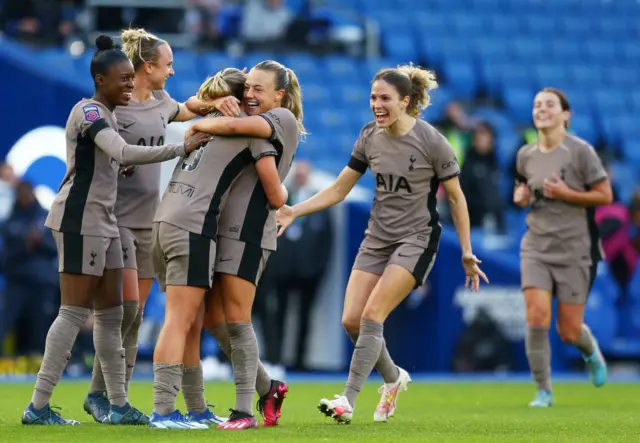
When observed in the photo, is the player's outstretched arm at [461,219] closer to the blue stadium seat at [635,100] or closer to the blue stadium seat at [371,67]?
the blue stadium seat at [371,67]

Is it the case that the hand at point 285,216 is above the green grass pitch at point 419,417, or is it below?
above

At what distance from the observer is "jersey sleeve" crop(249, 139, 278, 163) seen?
23.2 feet

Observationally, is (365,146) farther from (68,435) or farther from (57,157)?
(57,157)

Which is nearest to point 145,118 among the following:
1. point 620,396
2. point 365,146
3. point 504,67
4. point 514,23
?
point 365,146

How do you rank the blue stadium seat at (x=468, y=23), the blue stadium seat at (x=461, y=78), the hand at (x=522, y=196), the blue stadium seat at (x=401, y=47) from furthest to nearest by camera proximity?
the blue stadium seat at (x=468, y=23) → the blue stadium seat at (x=461, y=78) → the blue stadium seat at (x=401, y=47) → the hand at (x=522, y=196)

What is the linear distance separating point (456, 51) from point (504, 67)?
0.84 metres

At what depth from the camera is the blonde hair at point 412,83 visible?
811 centimetres

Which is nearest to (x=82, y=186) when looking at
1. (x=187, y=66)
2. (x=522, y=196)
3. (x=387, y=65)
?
(x=522, y=196)

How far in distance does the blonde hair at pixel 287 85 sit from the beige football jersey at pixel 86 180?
882 mm

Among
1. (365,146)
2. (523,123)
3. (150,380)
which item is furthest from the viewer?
(523,123)

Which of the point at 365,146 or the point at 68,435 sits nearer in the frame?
the point at 68,435

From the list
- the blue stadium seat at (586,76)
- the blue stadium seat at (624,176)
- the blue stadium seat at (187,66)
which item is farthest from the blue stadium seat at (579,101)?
the blue stadium seat at (187,66)

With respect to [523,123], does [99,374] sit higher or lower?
lower

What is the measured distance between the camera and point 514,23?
2400cm
